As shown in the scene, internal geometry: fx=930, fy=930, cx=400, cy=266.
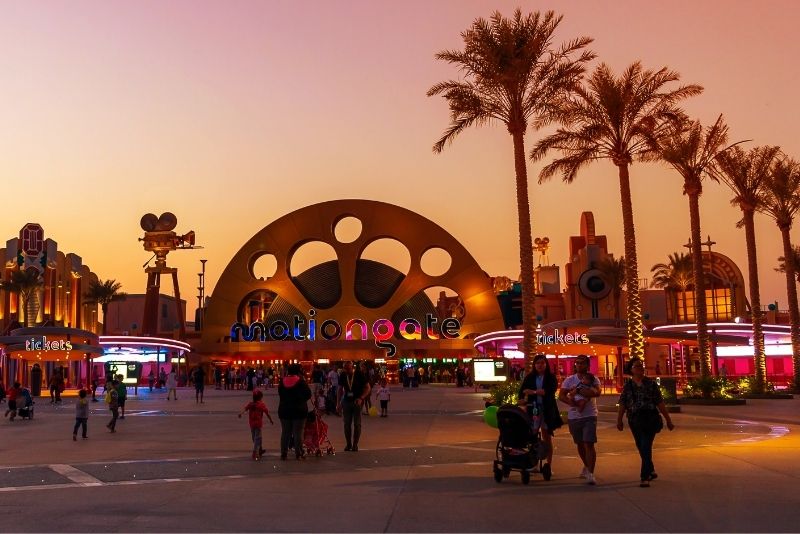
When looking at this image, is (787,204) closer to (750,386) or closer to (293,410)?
(750,386)

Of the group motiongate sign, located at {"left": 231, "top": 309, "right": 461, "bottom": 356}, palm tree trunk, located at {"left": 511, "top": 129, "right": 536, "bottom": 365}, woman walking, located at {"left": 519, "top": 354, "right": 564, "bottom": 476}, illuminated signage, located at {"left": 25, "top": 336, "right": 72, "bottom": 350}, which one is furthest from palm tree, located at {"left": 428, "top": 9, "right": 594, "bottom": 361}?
motiongate sign, located at {"left": 231, "top": 309, "right": 461, "bottom": 356}

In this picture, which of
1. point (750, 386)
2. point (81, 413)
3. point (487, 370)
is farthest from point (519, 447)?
point (487, 370)

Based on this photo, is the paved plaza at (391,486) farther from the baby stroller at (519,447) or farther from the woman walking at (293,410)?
the woman walking at (293,410)

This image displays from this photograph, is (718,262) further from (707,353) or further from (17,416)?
(17,416)

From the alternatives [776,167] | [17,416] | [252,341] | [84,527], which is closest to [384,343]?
[252,341]

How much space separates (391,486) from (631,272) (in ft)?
67.2

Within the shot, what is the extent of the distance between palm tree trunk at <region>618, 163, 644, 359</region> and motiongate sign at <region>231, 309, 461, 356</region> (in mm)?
47074

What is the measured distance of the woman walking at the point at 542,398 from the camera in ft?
41.7

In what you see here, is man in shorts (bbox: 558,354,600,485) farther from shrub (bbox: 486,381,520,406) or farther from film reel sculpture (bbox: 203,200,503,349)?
film reel sculpture (bbox: 203,200,503,349)

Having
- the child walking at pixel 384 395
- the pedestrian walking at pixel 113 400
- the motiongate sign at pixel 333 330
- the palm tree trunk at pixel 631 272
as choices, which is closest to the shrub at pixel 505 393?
the child walking at pixel 384 395

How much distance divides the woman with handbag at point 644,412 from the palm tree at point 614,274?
70052 millimetres

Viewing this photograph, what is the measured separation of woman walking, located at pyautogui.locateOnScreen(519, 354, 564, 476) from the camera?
12.7m

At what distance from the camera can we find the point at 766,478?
1210cm

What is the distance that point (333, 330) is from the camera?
79.7m
